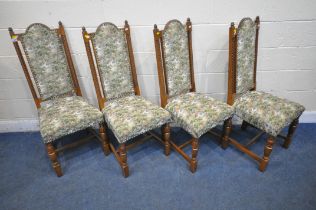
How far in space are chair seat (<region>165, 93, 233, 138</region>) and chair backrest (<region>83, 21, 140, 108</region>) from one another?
45cm

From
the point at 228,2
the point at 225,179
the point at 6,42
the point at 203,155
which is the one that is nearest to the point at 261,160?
the point at 225,179

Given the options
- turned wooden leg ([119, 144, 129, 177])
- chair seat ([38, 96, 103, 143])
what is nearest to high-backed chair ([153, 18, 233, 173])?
turned wooden leg ([119, 144, 129, 177])

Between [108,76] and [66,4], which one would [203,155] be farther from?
[66,4]

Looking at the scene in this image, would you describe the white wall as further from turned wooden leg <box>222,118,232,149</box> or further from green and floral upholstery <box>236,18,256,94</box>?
turned wooden leg <box>222,118,232,149</box>

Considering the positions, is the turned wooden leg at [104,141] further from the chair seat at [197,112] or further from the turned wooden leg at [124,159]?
the chair seat at [197,112]

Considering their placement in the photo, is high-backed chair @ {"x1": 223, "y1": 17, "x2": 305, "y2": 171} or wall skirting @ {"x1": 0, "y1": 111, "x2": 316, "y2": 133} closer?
high-backed chair @ {"x1": 223, "y1": 17, "x2": 305, "y2": 171}

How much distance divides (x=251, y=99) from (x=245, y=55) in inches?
14.9

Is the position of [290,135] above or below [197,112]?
below

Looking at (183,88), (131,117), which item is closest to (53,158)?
(131,117)

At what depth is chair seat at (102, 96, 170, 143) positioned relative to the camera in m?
1.75

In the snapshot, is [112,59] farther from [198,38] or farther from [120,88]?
[198,38]

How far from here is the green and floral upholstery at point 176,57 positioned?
6.28 feet

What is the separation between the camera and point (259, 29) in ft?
6.92

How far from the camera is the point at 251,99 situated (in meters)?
2.02
